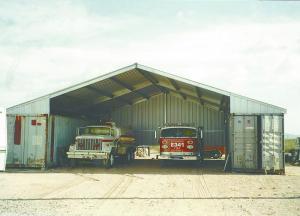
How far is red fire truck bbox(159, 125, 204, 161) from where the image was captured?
70.9ft

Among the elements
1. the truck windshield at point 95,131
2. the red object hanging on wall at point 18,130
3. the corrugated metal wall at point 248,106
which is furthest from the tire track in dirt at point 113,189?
the red object hanging on wall at point 18,130

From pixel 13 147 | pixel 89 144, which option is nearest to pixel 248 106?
pixel 89 144

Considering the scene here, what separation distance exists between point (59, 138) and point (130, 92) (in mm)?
7423

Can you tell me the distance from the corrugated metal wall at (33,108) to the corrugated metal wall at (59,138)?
27.3 inches

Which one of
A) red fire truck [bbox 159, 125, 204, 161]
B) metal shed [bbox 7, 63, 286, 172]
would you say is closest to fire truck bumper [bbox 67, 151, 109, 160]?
metal shed [bbox 7, 63, 286, 172]

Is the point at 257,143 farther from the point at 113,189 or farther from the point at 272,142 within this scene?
the point at 113,189

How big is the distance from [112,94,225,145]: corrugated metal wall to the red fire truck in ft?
32.0

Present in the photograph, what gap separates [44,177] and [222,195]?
26.9 feet

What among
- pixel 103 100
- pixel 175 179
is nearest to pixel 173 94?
pixel 103 100

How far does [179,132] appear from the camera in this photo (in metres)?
22.5

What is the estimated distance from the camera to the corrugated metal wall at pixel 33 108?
798 inches

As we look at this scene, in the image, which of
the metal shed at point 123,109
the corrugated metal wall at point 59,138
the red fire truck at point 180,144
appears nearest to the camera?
the metal shed at point 123,109

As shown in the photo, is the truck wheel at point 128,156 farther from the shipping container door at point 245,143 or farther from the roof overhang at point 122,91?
the shipping container door at point 245,143

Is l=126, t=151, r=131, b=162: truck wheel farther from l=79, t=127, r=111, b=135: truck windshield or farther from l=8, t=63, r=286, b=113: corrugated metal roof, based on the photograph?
l=8, t=63, r=286, b=113: corrugated metal roof
